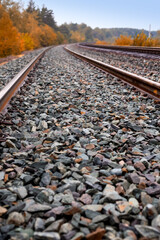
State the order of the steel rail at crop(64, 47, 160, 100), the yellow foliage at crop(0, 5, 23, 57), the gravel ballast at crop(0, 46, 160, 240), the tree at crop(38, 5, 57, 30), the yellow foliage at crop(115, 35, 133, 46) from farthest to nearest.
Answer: the tree at crop(38, 5, 57, 30) < the yellow foliage at crop(115, 35, 133, 46) < the yellow foliage at crop(0, 5, 23, 57) < the steel rail at crop(64, 47, 160, 100) < the gravel ballast at crop(0, 46, 160, 240)

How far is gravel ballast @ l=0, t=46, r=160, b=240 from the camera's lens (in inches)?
51.9

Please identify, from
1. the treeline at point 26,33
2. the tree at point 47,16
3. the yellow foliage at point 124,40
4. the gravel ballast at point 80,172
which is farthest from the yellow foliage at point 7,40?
the tree at point 47,16

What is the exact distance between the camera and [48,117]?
128 inches

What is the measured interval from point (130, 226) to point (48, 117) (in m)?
2.19

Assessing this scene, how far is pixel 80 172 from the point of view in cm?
190

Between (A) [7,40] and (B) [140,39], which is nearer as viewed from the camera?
(A) [7,40]

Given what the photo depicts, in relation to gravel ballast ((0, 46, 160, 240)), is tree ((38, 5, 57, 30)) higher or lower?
higher

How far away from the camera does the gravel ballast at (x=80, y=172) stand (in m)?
1.32

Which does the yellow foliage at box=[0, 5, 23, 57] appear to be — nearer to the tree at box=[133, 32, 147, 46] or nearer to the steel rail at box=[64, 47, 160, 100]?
the tree at box=[133, 32, 147, 46]

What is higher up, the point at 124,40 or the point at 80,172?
the point at 124,40

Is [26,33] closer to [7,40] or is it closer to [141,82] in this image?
[7,40]

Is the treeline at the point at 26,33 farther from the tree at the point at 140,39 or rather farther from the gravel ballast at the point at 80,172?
the gravel ballast at the point at 80,172

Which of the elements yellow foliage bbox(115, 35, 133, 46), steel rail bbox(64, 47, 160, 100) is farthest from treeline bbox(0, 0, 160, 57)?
steel rail bbox(64, 47, 160, 100)

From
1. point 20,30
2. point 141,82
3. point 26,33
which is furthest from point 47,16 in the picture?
point 141,82
